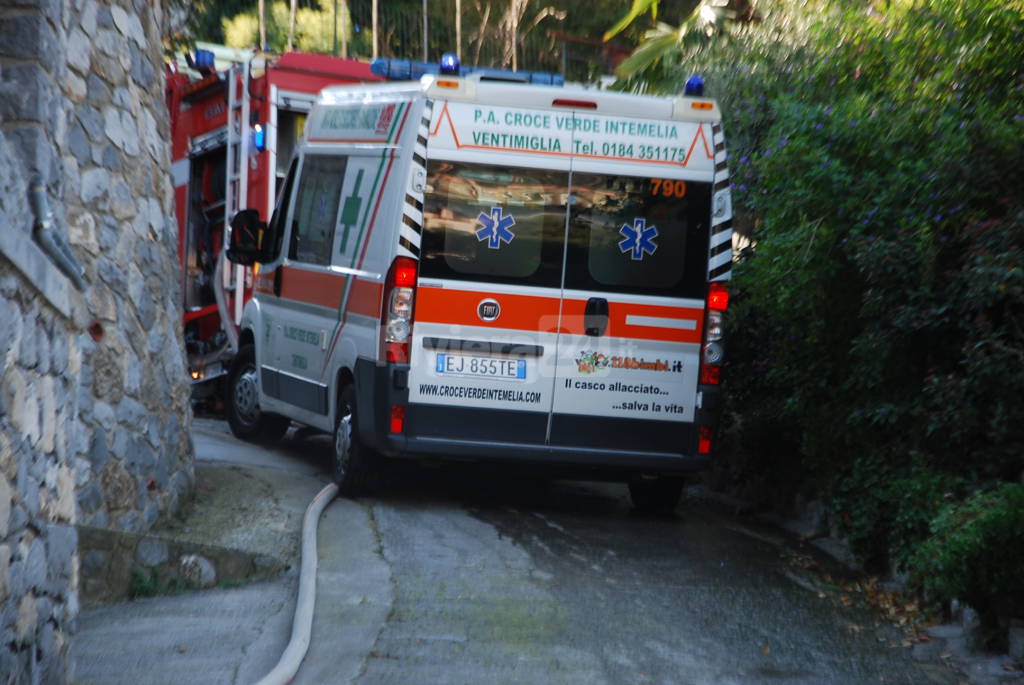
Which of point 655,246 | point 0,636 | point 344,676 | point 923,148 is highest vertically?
point 923,148

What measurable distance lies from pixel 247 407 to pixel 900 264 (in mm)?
6331

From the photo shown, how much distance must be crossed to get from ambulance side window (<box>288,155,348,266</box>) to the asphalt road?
2.04 m

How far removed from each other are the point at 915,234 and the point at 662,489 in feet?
9.82

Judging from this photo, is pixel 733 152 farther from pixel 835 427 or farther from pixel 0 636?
pixel 0 636

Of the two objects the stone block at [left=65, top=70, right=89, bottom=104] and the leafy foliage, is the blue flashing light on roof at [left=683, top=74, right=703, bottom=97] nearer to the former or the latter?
the leafy foliage

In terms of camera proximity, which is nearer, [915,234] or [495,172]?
[915,234]

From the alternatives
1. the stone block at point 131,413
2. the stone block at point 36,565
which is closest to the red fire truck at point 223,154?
the stone block at point 131,413

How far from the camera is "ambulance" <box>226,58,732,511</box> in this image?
9.16m

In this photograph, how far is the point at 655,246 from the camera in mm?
9469

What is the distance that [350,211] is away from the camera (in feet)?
33.0

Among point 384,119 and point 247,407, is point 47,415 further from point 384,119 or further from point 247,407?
point 247,407

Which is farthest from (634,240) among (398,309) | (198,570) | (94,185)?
(198,570)

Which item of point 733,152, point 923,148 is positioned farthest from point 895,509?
point 733,152

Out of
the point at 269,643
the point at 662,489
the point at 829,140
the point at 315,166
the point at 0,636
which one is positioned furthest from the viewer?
the point at 315,166
